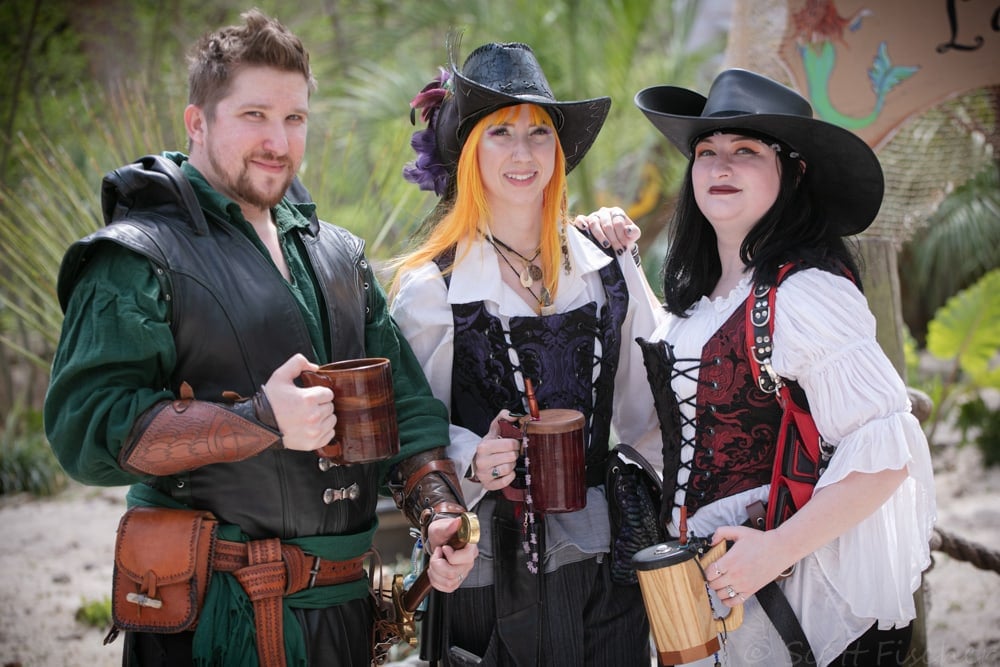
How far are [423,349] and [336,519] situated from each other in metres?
0.53

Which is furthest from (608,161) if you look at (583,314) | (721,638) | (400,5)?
(721,638)

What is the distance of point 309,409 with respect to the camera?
1.78 m

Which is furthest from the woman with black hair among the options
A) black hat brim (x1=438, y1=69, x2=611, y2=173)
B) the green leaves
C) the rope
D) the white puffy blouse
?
the green leaves

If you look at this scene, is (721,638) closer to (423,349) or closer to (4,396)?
(423,349)

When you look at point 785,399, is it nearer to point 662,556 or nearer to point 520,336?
point 662,556

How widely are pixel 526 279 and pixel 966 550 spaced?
91.7 inches

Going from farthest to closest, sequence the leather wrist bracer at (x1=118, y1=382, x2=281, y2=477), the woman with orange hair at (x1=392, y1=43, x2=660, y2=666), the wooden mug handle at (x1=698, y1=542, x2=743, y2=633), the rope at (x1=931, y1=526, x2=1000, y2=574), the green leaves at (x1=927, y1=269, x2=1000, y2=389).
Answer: the green leaves at (x1=927, y1=269, x2=1000, y2=389), the rope at (x1=931, y1=526, x2=1000, y2=574), the woman with orange hair at (x1=392, y1=43, x2=660, y2=666), the wooden mug handle at (x1=698, y1=542, x2=743, y2=633), the leather wrist bracer at (x1=118, y1=382, x2=281, y2=477)

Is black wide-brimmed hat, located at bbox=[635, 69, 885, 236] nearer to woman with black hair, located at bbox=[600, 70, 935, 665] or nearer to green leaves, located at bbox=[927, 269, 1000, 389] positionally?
woman with black hair, located at bbox=[600, 70, 935, 665]

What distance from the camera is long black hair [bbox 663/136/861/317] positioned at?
6.99ft

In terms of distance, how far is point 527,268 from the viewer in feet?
8.20

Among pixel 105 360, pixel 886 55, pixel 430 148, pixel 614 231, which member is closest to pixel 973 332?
pixel 886 55

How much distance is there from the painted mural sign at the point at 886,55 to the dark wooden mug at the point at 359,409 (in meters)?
2.19

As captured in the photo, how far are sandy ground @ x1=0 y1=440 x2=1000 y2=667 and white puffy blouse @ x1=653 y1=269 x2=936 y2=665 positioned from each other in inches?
74.4

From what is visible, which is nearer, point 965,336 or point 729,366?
point 729,366
